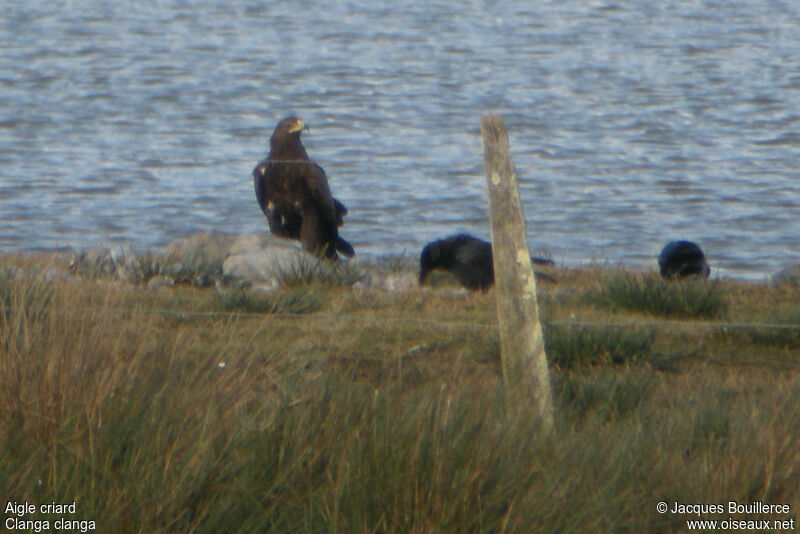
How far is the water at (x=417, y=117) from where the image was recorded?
69.6ft

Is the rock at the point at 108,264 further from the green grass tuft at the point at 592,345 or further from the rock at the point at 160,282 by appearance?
the green grass tuft at the point at 592,345

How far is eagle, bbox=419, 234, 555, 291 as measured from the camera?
10.4 meters

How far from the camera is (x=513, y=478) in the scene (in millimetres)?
4219

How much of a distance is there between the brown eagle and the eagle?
168 cm

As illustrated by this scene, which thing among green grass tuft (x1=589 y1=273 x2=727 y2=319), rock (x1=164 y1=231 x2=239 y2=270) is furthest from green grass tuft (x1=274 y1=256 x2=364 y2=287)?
green grass tuft (x1=589 y1=273 x2=727 y2=319)

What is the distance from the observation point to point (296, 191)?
12.4 meters

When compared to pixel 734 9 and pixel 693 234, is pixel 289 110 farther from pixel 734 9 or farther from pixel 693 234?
pixel 734 9

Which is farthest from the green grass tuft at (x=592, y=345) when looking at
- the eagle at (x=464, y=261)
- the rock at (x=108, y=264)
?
the rock at (x=108, y=264)

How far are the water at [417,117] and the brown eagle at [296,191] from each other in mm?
5148

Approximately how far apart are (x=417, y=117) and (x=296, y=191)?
68.7 ft

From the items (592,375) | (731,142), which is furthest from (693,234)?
(592,375)

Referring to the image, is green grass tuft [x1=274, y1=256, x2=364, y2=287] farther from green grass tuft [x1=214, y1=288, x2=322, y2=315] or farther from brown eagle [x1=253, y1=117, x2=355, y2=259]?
brown eagle [x1=253, y1=117, x2=355, y2=259]

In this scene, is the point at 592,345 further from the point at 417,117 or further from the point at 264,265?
the point at 417,117

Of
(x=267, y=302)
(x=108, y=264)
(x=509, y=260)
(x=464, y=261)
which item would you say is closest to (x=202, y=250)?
(x=108, y=264)
